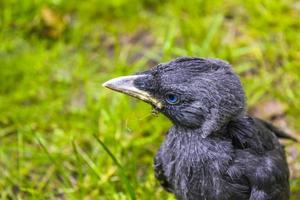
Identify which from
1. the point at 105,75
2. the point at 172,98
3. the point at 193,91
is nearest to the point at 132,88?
the point at 172,98

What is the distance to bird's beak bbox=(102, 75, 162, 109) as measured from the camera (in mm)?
3230

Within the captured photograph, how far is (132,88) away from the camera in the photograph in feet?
10.6

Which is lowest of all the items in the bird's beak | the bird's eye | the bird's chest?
the bird's chest

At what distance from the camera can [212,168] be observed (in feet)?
10.7

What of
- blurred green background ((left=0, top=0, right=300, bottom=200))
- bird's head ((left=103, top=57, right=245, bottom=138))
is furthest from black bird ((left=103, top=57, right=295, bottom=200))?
blurred green background ((left=0, top=0, right=300, bottom=200))

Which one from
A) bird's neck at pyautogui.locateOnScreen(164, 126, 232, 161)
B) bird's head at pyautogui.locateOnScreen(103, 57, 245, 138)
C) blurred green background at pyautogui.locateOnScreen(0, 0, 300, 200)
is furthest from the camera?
blurred green background at pyautogui.locateOnScreen(0, 0, 300, 200)

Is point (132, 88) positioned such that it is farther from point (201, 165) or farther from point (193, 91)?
point (201, 165)

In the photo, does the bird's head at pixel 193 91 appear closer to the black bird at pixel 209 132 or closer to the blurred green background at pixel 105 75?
the black bird at pixel 209 132

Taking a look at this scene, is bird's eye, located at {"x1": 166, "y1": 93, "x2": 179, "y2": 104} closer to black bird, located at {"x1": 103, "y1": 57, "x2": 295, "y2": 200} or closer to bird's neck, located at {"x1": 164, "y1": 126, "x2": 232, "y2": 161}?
black bird, located at {"x1": 103, "y1": 57, "x2": 295, "y2": 200}

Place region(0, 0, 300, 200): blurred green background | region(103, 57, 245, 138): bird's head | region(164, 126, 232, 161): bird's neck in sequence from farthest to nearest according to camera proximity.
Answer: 1. region(0, 0, 300, 200): blurred green background
2. region(164, 126, 232, 161): bird's neck
3. region(103, 57, 245, 138): bird's head

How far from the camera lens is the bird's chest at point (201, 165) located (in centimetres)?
325

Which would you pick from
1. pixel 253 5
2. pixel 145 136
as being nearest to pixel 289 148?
pixel 145 136

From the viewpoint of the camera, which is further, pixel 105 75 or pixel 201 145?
pixel 105 75

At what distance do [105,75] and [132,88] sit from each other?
1.82 meters
